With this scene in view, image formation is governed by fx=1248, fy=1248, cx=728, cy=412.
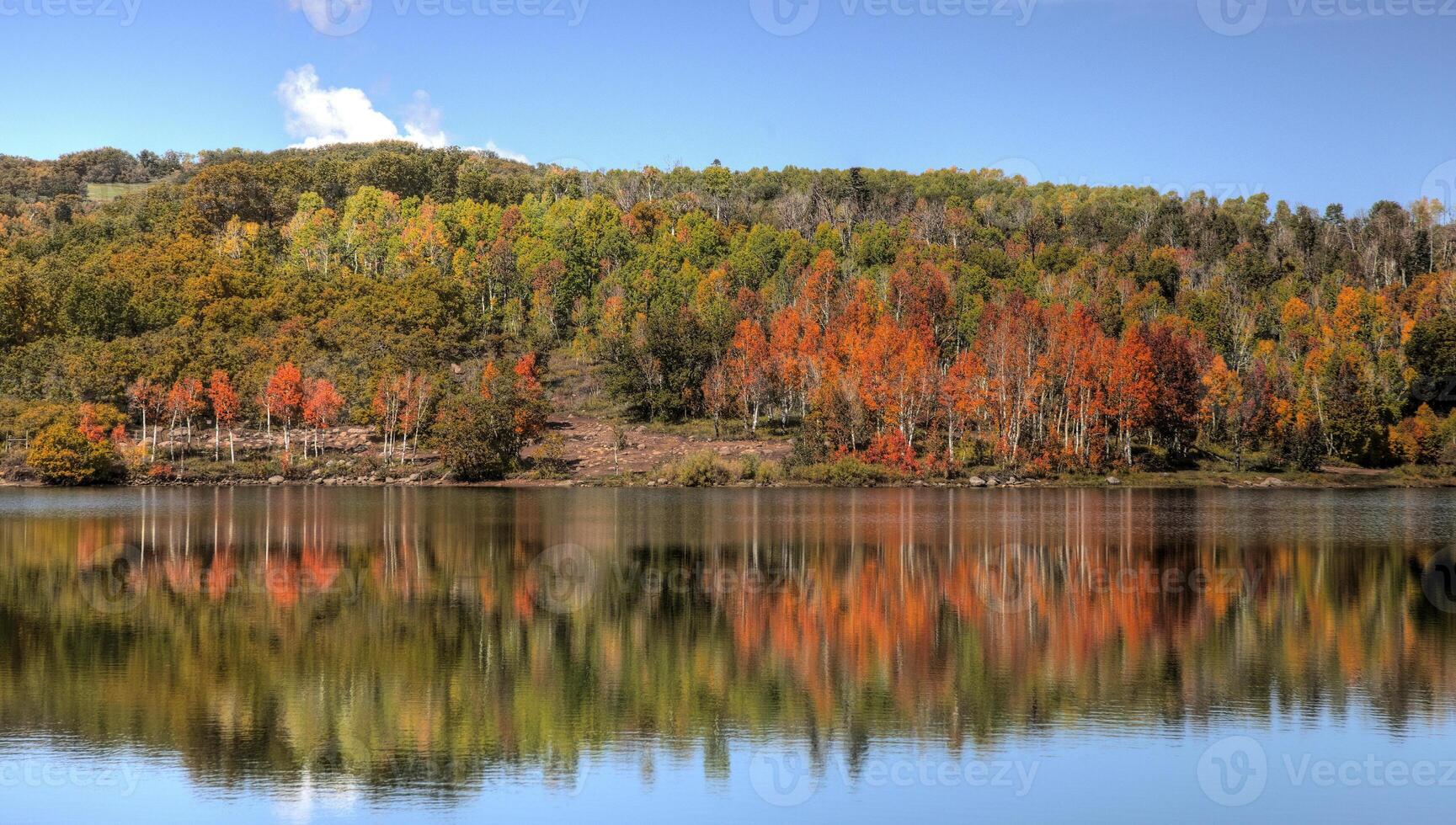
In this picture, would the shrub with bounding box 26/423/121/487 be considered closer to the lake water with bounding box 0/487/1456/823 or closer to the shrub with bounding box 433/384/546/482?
the shrub with bounding box 433/384/546/482

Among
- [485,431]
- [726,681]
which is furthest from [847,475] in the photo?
[726,681]

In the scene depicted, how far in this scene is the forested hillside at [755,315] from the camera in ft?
292

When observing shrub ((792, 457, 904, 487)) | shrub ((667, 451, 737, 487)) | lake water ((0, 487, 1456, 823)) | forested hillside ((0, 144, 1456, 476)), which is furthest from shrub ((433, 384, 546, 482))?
lake water ((0, 487, 1456, 823))

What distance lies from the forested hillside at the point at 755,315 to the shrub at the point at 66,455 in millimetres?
2558

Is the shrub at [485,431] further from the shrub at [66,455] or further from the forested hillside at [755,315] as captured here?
the shrub at [66,455]

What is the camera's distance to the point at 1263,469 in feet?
Answer: 288

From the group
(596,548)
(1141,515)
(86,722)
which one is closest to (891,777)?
(86,722)

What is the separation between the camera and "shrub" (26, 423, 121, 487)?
80875 millimetres

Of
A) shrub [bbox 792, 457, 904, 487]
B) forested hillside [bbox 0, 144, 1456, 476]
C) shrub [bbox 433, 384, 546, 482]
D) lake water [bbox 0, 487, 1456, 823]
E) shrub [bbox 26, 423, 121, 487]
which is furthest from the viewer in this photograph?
forested hillside [bbox 0, 144, 1456, 476]

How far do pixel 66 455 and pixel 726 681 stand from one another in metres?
73.1

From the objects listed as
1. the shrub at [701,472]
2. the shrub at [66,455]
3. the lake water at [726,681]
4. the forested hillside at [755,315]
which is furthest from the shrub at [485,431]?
the lake water at [726,681]

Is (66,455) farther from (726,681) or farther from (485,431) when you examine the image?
(726,681)

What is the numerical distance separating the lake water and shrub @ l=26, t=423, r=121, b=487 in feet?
140

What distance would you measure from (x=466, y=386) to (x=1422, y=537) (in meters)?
73.1
